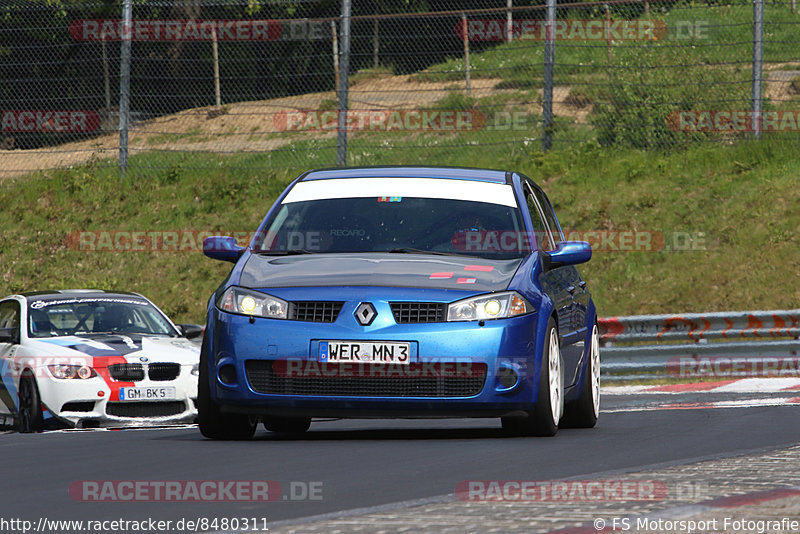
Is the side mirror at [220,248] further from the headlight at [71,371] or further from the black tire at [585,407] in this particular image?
the headlight at [71,371]

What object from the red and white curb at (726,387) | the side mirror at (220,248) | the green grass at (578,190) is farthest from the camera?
the green grass at (578,190)

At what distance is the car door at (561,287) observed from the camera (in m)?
9.02

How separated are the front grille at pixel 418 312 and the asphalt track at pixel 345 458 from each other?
74cm

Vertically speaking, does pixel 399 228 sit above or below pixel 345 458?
above

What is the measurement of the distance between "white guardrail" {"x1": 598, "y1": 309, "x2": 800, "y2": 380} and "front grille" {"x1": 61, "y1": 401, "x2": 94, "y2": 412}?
6.55 m

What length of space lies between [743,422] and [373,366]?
10.8 feet

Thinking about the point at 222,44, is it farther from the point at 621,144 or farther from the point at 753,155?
the point at 753,155

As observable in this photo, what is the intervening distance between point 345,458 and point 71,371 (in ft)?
17.4

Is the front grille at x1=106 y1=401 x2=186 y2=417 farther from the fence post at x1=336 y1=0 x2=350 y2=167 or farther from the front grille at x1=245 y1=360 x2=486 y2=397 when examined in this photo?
the fence post at x1=336 y1=0 x2=350 y2=167

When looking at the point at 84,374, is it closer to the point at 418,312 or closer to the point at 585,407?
the point at 585,407

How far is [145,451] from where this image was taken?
321 inches

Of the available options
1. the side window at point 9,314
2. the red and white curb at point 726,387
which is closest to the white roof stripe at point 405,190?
the side window at point 9,314

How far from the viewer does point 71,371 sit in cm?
1214

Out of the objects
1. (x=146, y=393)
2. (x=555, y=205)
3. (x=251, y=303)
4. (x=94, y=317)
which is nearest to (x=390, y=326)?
(x=251, y=303)
